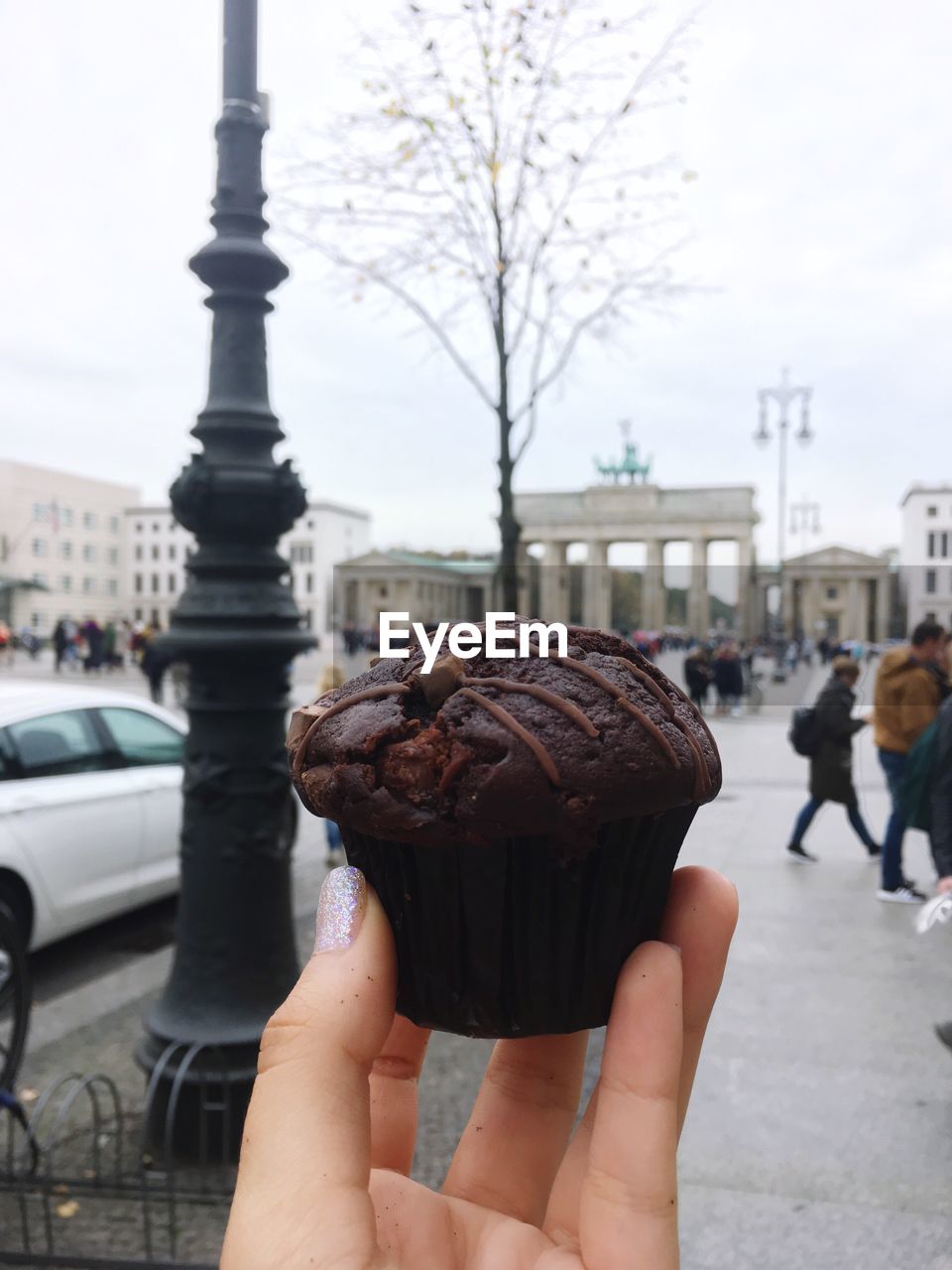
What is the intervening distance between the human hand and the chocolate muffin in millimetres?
115

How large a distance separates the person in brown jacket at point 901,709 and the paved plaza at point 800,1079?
0.90ft

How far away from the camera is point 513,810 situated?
1.53 metres

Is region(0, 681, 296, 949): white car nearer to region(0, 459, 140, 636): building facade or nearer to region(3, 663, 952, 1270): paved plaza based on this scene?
region(3, 663, 952, 1270): paved plaza

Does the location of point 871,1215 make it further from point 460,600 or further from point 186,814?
point 460,600

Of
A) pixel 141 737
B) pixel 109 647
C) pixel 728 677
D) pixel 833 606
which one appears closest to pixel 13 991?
pixel 141 737

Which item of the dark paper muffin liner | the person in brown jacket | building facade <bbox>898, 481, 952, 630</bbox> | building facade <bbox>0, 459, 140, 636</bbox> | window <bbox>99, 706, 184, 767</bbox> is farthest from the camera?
building facade <bbox>0, 459, 140, 636</bbox>

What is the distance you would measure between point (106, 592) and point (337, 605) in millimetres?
92865

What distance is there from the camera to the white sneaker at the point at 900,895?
24.2 feet

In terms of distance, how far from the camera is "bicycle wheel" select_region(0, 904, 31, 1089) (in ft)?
12.9

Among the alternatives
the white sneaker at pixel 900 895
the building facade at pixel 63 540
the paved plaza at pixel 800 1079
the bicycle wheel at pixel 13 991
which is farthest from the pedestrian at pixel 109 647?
the building facade at pixel 63 540

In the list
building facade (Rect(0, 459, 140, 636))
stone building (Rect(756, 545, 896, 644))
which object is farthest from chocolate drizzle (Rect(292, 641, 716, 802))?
building facade (Rect(0, 459, 140, 636))

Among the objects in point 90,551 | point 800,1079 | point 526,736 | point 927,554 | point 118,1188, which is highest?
point 90,551

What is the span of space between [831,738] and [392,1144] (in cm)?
722

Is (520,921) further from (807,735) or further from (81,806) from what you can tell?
(807,735)
